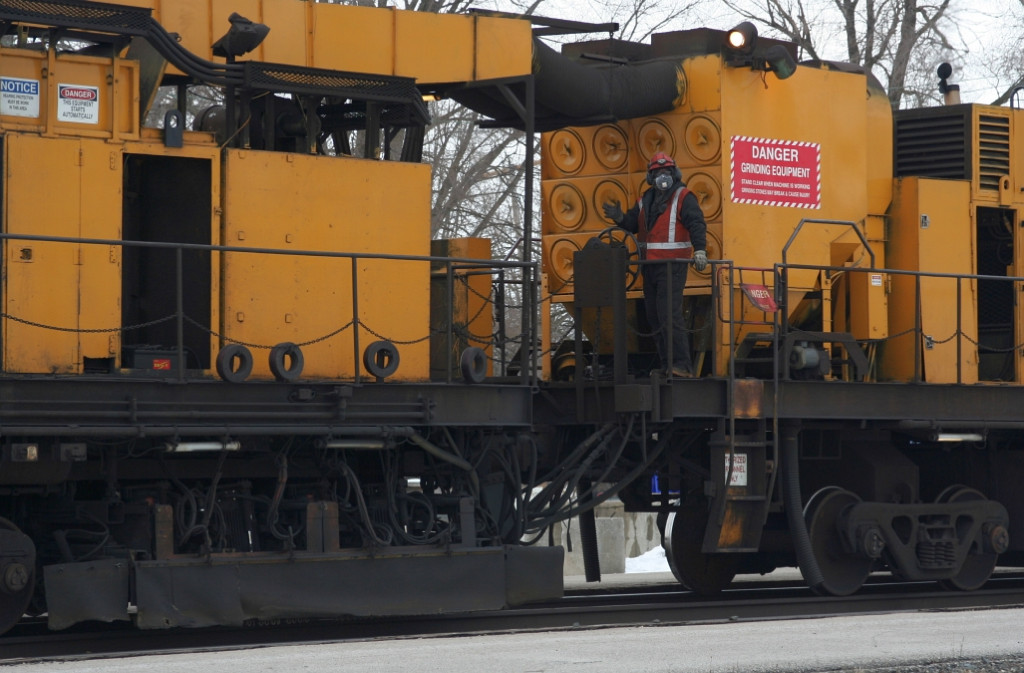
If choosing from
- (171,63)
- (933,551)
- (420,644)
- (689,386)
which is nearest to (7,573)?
(420,644)

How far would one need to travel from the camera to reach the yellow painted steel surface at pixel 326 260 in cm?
1052

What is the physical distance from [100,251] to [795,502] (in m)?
6.13

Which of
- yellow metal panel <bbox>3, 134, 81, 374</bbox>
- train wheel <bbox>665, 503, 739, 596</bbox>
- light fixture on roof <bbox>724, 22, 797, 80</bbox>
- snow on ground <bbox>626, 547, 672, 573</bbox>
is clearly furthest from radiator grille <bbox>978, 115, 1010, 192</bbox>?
yellow metal panel <bbox>3, 134, 81, 374</bbox>

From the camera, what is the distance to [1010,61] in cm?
3023

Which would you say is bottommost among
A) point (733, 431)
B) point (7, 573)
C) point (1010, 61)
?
point (7, 573)

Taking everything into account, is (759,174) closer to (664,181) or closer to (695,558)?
(664,181)

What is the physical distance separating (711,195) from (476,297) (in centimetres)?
226

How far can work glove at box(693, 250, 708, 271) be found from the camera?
11.6 meters

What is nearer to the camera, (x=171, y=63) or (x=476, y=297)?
(x=171, y=63)

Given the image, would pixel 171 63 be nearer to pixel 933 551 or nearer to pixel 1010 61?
pixel 933 551

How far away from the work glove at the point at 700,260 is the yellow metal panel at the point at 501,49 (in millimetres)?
2033

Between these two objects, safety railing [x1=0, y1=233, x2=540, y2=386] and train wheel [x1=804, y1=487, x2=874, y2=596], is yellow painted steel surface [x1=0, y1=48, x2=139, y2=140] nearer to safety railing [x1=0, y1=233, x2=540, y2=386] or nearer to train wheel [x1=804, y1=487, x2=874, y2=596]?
safety railing [x1=0, y1=233, x2=540, y2=386]

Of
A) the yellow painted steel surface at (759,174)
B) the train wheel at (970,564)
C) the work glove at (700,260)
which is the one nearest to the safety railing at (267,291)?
the work glove at (700,260)

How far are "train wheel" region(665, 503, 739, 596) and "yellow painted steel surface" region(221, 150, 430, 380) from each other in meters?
3.65
